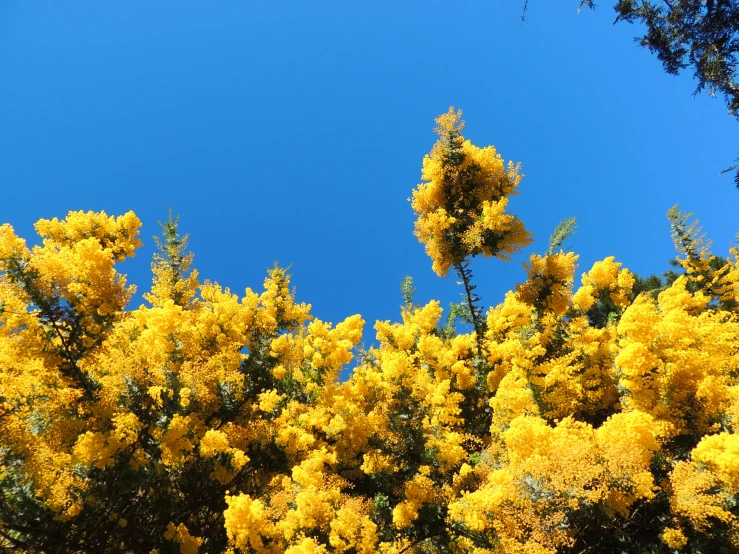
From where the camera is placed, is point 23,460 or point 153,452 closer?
point 23,460

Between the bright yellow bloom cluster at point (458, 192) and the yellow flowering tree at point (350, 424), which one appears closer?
the yellow flowering tree at point (350, 424)

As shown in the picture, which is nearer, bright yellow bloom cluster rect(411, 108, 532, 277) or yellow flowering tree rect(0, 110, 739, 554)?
yellow flowering tree rect(0, 110, 739, 554)

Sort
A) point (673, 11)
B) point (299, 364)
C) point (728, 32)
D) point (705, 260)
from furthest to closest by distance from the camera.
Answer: point (705, 260) < point (299, 364) < point (673, 11) < point (728, 32)

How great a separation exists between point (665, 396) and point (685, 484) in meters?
2.36

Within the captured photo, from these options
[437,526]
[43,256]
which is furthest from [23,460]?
[437,526]

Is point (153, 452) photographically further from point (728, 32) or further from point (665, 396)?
point (728, 32)

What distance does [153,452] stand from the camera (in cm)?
920

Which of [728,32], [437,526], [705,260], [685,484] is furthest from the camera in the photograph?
[705,260]

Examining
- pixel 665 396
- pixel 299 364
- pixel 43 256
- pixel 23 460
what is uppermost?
pixel 299 364

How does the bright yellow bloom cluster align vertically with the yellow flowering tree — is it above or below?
above

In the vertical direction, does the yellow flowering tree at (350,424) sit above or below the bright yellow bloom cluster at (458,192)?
below

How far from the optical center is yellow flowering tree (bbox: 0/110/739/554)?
8.59 meters

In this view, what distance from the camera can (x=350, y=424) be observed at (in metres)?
13.2

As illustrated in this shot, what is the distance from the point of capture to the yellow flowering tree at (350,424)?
8.59 meters
